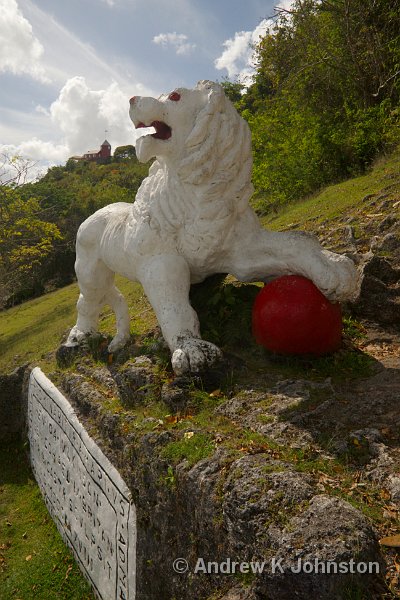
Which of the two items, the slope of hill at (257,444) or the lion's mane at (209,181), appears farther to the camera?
the lion's mane at (209,181)

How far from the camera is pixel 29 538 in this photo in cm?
480

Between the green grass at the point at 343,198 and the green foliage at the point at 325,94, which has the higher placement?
the green foliage at the point at 325,94

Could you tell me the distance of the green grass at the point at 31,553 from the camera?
412 cm

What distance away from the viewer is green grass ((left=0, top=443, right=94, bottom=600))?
412 centimetres

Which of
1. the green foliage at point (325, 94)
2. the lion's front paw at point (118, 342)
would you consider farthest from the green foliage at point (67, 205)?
the lion's front paw at point (118, 342)

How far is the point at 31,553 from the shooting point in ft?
15.0

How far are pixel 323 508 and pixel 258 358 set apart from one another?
5.50ft

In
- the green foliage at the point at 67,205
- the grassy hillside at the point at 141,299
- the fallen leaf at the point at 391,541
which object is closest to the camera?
the fallen leaf at the point at 391,541

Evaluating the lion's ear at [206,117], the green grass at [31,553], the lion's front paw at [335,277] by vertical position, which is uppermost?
the lion's ear at [206,117]

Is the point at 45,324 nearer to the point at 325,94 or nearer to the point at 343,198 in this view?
the point at 343,198

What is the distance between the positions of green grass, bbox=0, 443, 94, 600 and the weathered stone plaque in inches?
6.2

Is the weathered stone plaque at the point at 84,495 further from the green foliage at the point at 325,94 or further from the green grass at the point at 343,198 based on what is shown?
the green foliage at the point at 325,94

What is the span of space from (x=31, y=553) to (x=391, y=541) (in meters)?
4.01

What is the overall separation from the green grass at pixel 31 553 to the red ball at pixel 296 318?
2.69 metres
